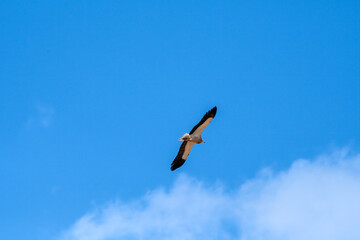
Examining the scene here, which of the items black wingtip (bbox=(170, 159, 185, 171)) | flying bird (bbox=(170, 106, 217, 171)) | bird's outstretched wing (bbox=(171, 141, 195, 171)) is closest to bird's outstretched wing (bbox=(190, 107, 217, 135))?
flying bird (bbox=(170, 106, 217, 171))

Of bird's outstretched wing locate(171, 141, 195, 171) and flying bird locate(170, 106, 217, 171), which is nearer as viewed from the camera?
flying bird locate(170, 106, 217, 171)

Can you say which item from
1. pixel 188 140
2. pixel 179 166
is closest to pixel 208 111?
pixel 188 140

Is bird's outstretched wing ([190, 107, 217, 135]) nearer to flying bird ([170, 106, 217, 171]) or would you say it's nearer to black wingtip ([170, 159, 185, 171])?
flying bird ([170, 106, 217, 171])

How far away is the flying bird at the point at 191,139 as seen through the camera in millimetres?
40531

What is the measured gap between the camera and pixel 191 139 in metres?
42.1

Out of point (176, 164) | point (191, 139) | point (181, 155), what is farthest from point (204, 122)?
point (176, 164)

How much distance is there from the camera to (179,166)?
1725 inches

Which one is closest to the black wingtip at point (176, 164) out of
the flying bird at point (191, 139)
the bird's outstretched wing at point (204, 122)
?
the flying bird at point (191, 139)

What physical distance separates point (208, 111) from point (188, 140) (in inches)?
141

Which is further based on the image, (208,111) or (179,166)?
(179,166)

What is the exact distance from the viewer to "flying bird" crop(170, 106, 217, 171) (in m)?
40.5

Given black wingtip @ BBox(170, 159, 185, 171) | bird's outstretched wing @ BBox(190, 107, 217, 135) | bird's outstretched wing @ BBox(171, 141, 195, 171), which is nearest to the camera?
bird's outstretched wing @ BBox(190, 107, 217, 135)

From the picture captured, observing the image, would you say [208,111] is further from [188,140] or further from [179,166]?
[179,166]

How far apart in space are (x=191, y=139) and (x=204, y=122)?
2.19m
